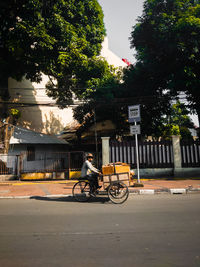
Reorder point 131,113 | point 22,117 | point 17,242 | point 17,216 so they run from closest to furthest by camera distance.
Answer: point 17,242
point 17,216
point 131,113
point 22,117

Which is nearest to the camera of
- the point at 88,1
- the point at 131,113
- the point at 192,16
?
the point at 131,113

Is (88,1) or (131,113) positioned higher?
(88,1)

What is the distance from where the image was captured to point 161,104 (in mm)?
18672

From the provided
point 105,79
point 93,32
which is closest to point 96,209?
point 105,79

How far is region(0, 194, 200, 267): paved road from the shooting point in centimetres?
280

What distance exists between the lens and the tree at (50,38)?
1391 cm

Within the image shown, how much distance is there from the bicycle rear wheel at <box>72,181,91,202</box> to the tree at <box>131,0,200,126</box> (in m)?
11.0

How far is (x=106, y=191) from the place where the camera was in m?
7.06

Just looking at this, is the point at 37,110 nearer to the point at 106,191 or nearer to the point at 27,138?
the point at 27,138

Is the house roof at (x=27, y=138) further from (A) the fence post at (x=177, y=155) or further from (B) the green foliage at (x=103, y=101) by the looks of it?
(A) the fence post at (x=177, y=155)

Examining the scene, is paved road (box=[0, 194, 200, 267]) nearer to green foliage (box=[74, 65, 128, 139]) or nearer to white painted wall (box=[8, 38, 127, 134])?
green foliage (box=[74, 65, 128, 139])

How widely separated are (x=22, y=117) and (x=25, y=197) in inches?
633

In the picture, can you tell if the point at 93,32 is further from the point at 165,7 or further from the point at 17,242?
the point at 17,242

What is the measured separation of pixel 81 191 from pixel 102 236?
12.0 ft
